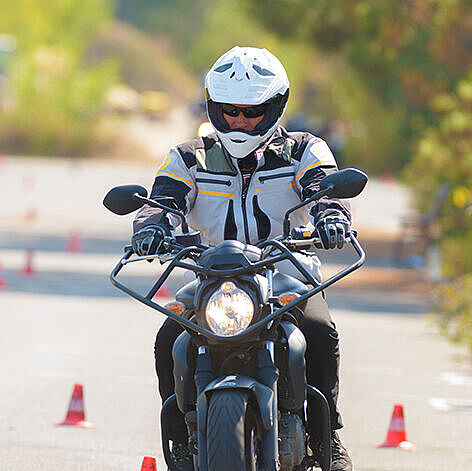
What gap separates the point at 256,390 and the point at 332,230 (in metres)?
0.73

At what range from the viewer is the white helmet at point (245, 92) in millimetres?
6281

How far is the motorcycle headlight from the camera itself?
18.5 feet

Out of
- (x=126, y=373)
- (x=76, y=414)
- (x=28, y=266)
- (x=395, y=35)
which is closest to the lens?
(x=76, y=414)

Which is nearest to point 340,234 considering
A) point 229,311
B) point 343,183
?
point 343,183

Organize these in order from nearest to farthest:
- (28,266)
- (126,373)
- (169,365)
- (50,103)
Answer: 1. (169,365)
2. (126,373)
3. (28,266)
4. (50,103)

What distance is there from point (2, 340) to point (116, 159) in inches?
1819

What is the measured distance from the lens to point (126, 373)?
1180 centimetres

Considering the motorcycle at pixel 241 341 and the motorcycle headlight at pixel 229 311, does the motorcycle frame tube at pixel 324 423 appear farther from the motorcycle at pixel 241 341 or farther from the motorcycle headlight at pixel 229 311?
the motorcycle headlight at pixel 229 311

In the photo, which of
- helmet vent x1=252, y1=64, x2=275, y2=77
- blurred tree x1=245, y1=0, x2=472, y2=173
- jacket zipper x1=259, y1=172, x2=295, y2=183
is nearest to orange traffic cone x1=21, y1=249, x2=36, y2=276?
blurred tree x1=245, y1=0, x2=472, y2=173

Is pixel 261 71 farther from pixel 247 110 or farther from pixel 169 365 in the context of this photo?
pixel 169 365

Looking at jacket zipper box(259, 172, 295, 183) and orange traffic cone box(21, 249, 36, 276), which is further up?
orange traffic cone box(21, 249, 36, 276)


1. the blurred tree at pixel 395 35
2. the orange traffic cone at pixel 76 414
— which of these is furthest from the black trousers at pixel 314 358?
the blurred tree at pixel 395 35

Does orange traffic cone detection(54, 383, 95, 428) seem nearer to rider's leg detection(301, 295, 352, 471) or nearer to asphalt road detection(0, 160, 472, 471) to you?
asphalt road detection(0, 160, 472, 471)

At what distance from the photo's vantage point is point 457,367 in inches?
518
